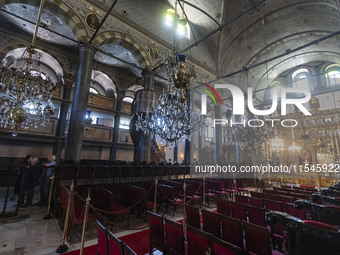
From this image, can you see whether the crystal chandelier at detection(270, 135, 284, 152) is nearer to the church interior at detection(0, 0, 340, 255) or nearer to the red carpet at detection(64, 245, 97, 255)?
the church interior at detection(0, 0, 340, 255)

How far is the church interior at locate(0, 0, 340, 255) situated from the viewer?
8.59ft

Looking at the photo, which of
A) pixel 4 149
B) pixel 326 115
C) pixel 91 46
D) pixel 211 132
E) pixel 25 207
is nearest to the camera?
pixel 25 207

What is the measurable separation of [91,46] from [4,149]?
266 inches

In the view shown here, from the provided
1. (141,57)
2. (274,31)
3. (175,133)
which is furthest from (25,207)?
(274,31)

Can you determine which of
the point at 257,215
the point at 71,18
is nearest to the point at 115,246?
the point at 257,215

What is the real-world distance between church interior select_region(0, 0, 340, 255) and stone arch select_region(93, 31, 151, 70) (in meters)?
0.07

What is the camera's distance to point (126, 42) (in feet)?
27.4

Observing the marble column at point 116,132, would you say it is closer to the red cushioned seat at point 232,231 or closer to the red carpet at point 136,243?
the red carpet at point 136,243

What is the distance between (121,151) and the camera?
482 inches

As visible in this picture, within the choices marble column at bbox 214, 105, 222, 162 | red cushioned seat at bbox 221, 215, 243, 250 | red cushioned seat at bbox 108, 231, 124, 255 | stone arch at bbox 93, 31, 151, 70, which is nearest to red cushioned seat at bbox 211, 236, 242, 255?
red cushioned seat at bbox 221, 215, 243, 250

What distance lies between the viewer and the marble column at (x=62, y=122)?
354 inches

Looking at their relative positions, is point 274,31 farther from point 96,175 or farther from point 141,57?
point 96,175

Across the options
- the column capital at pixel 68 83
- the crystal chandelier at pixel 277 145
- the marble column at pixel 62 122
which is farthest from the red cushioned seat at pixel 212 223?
the crystal chandelier at pixel 277 145

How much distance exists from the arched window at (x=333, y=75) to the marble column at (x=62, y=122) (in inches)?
829
